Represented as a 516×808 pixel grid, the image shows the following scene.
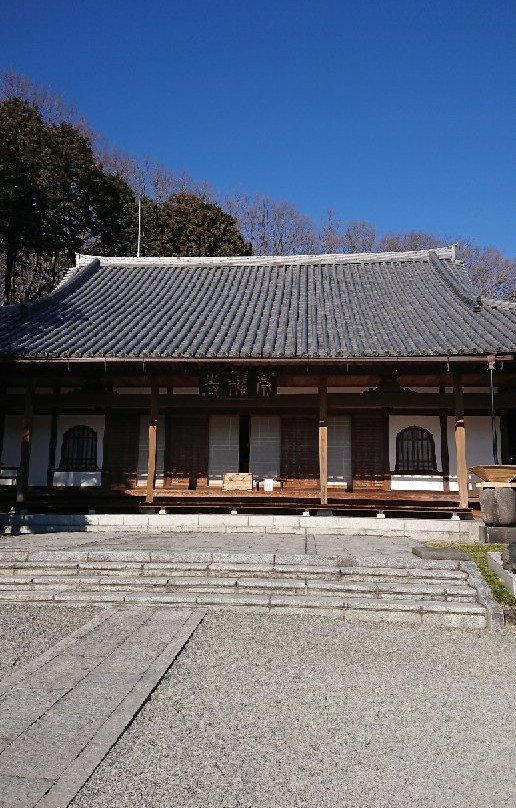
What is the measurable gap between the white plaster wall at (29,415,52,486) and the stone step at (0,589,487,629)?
21.4 ft

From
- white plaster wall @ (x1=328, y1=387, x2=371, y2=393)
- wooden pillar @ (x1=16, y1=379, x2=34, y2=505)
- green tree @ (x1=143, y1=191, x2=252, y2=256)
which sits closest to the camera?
wooden pillar @ (x1=16, y1=379, x2=34, y2=505)

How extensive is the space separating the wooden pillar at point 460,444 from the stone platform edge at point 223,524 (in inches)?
21.0

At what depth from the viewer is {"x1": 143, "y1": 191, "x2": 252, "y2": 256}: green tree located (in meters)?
28.1

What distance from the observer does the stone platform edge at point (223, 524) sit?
35.2ft

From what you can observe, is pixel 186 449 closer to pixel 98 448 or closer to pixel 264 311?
pixel 98 448

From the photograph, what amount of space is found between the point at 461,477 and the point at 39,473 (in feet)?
31.4

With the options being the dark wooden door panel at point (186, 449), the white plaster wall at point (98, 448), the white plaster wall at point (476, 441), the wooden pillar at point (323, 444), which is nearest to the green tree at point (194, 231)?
A: the dark wooden door panel at point (186, 449)

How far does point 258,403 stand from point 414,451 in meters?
3.84

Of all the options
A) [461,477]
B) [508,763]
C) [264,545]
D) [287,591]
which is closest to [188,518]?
[264,545]

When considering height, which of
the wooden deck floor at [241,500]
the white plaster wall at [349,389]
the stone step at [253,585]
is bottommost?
the stone step at [253,585]

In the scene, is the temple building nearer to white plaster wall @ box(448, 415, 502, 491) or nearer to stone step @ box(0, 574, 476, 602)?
white plaster wall @ box(448, 415, 502, 491)

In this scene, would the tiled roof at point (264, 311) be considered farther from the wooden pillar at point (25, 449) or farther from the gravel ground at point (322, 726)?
the gravel ground at point (322, 726)

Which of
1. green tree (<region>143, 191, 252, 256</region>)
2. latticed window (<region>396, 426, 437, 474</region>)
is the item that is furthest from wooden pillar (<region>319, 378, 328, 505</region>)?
green tree (<region>143, 191, 252, 256</region>)

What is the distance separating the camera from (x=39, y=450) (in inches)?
524
